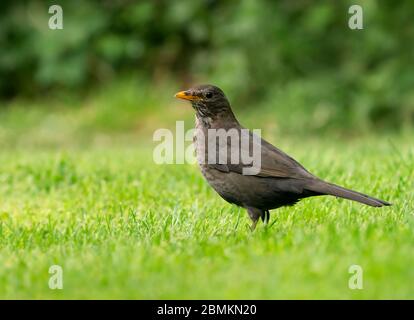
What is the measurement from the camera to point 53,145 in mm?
12234

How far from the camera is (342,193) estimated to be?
15.4ft

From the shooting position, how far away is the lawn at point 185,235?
3.77 metres

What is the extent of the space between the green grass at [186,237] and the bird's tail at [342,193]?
0.41ft

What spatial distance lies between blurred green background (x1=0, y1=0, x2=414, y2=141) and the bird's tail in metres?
7.00

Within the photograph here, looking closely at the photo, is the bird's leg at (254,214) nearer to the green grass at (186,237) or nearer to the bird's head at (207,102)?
the green grass at (186,237)

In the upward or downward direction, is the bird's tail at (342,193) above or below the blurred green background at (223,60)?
below

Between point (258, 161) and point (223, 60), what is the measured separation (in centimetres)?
786

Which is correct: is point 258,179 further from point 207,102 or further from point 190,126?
point 190,126

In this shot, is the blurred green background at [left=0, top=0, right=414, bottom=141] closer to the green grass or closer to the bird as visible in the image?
the green grass

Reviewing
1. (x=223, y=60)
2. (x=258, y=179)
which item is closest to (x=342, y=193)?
(x=258, y=179)

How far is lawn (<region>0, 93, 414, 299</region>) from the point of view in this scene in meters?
3.77

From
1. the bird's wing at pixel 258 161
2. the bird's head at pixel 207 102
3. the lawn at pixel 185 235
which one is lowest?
the lawn at pixel 185 235

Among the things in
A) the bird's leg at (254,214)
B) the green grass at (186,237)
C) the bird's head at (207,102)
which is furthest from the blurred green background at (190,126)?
the bird's head at (207,102)

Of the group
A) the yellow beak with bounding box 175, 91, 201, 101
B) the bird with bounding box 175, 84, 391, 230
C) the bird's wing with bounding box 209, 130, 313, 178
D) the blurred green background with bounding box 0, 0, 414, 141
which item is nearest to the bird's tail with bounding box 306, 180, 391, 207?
the bird with bounding box 175, 84, 391, 230
